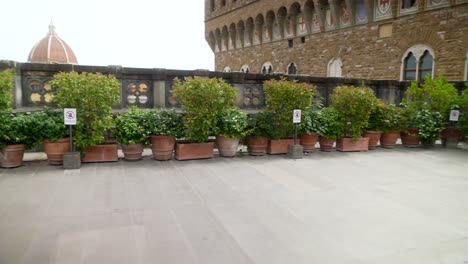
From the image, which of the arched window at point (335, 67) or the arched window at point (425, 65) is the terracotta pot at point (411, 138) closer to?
the arched window at point (425, 65)

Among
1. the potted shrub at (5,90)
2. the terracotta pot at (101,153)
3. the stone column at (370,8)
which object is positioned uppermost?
the stone column at (370,8)

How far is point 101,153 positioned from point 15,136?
1273 mm

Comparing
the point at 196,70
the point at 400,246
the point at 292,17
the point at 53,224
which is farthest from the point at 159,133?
the point at 292,17

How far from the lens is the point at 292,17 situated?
2338 cm

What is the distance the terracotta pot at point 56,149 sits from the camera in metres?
5.30

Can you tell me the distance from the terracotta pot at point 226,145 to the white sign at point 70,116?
253 cm

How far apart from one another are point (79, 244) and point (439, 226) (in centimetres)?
343

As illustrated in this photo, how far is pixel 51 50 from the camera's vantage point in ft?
125

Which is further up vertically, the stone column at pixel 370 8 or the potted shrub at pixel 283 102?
the stone column at pixel 370 8

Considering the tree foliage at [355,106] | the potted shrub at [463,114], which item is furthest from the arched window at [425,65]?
the tree foliage at [355,106]

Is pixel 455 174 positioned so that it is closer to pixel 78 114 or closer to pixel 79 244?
pixel 79 244

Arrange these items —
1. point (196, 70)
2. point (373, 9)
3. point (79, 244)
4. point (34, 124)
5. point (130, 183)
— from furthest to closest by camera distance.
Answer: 1. point (373, 9)
2. point (196, 70)
3. point (34, 124)
4. point (130, 183)
5. point (79, 244)

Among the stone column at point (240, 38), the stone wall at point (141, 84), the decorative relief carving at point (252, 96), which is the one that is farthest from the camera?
the stone column at point (240, 38)

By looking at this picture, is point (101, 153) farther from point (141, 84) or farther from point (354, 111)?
point (354, 111)
